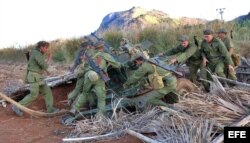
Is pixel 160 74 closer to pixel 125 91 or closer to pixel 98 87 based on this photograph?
pixel 125 91

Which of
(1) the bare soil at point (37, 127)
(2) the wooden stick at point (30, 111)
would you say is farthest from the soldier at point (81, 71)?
(1) the bare soil at point (37, 127)

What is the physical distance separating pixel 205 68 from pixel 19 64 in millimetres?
13360

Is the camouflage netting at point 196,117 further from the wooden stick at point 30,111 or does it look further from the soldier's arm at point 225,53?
the soldier's arm at point 225,53

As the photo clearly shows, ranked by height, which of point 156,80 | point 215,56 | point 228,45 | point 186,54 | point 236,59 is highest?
point 228,45

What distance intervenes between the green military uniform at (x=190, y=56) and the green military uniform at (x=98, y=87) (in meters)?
1.64

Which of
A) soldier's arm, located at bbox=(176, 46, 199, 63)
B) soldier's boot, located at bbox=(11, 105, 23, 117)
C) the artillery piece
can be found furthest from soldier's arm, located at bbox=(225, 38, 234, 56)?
soldier's boot, located at bbox=(11, 105, 23, 117)

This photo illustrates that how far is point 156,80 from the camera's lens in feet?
29.2

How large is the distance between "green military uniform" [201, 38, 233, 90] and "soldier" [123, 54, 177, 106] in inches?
82.3

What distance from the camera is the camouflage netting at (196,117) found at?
22.6 ft

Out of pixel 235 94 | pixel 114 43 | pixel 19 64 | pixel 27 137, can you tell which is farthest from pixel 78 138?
pixel 19 64

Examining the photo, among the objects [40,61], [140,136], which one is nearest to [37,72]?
[40,61]

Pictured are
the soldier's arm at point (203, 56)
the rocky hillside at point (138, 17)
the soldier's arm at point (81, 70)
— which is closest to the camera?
the soldier's arm at point (81, 70)

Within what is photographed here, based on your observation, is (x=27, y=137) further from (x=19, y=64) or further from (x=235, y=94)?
(x=19, y=64)

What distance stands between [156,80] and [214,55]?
2525 mm
